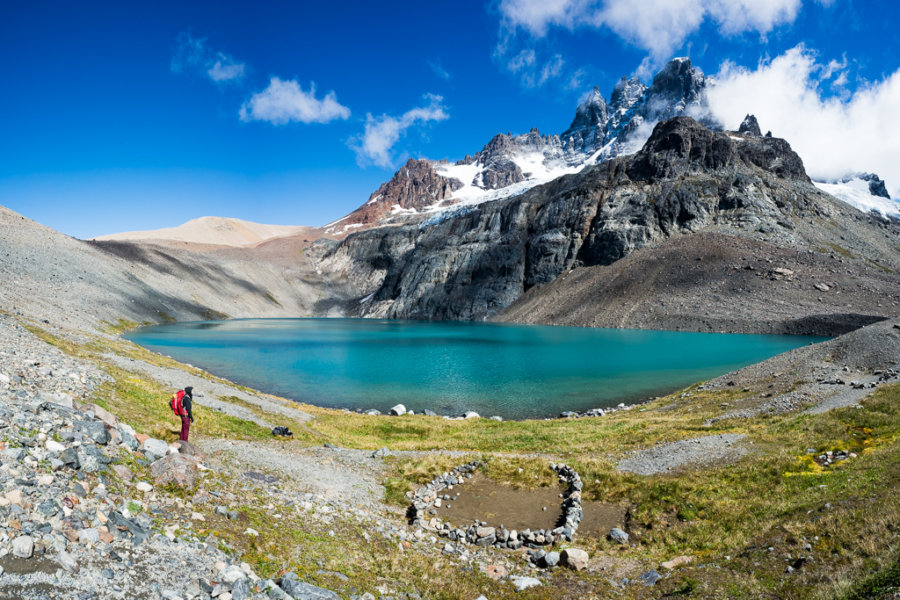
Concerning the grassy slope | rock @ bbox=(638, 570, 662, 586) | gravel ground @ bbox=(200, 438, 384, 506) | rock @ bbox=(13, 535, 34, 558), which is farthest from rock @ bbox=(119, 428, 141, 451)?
rock @ bbox=(638, 570, 662, 586)

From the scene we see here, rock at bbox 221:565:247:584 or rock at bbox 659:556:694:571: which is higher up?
rock at bbox 221:565:247:584

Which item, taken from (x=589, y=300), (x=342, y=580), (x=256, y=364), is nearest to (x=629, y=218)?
(x=589, y=300)

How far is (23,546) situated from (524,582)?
9.77m

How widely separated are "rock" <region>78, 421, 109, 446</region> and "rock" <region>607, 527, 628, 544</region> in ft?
46.6

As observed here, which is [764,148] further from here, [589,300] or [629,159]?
[589,300]

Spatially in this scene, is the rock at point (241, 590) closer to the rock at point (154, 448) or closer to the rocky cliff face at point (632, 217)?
the rock at point (154, 448)

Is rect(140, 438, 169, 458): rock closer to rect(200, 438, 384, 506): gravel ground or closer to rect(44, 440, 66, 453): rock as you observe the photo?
rect(44, 440, 66, 453): rock

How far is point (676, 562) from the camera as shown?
38.4ft

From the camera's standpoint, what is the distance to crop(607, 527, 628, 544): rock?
1382 cm

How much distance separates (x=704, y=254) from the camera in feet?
443

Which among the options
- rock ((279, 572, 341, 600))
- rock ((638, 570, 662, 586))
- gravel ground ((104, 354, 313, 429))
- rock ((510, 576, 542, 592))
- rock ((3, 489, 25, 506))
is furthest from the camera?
gravel ground ((104, 354, 313, 429))

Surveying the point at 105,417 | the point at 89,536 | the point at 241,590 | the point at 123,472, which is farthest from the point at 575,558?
the point at 105,417

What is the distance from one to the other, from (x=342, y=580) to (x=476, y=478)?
1037 centimetres

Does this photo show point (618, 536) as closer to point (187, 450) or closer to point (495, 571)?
point (495, 571)
